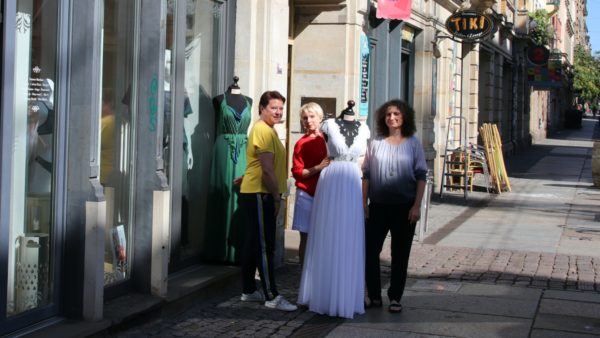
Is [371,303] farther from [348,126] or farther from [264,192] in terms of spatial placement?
[348,126]

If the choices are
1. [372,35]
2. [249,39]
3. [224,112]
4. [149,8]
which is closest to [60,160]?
[149,8]

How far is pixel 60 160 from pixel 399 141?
9.12 ft

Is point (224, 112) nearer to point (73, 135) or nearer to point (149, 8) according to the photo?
point (149, 8)

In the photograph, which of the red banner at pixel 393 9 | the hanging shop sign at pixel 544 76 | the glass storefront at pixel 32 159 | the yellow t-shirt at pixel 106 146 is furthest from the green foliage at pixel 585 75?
the glass storefront at pixel 32 159

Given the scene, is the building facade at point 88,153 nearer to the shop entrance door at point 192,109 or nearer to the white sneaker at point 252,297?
the shop entrance door at point 192,109

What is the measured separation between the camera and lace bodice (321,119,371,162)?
7.82m

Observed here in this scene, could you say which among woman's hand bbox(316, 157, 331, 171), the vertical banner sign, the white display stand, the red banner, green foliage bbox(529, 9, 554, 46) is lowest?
the white display stand

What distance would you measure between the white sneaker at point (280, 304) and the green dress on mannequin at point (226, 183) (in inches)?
48.1

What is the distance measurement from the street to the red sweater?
1.00 metres

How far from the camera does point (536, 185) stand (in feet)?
71.1

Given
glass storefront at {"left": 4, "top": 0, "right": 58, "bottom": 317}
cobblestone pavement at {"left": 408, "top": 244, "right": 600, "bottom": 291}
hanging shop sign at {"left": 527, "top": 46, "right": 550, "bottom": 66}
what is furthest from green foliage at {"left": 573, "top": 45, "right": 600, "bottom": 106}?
glass storefront at {"left": 4, "top": 0, "right": 58, "bottom": 317}

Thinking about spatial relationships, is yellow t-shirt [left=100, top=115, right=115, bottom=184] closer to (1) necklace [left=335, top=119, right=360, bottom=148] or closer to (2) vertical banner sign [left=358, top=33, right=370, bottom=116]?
(1) necklace [left=335, top=119, right=360, bottom=148]

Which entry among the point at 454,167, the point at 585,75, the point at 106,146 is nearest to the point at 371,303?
the point at 106,146

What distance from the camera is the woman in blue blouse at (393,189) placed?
7.64 m
